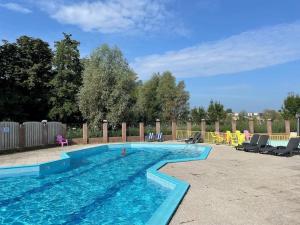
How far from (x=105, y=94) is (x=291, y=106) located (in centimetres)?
2218

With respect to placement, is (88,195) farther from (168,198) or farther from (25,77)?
(25,77)

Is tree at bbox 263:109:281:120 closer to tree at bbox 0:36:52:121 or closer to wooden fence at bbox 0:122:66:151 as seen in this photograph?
tree at bbox 0:36:52:121

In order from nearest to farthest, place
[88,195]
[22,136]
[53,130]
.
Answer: [88,195], [22,136], [53,130]

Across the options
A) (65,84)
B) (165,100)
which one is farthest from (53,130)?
(165,100)

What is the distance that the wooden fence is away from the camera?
18.8 meters

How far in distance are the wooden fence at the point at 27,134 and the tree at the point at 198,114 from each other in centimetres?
2564

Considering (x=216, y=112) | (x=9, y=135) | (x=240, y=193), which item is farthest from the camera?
(x=216, y=112)

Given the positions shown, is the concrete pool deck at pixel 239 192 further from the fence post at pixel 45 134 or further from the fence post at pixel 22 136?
the fence post at pixel 45 134

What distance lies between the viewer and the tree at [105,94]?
29.9 metres

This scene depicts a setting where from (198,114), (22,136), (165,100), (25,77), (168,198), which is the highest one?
(25,77)

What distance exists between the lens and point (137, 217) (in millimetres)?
7758

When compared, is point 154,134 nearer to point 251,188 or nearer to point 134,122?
point 134,122

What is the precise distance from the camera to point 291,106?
3953 cm

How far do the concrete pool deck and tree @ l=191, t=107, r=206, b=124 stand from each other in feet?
111
